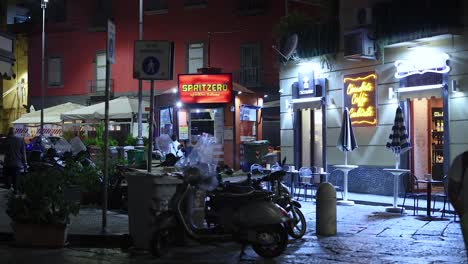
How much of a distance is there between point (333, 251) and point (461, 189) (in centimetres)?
409

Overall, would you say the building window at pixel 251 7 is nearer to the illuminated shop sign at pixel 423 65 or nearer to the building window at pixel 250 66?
the building window at pixel 250 66

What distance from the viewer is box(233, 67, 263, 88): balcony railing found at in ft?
101

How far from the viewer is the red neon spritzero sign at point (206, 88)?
71.5 feet

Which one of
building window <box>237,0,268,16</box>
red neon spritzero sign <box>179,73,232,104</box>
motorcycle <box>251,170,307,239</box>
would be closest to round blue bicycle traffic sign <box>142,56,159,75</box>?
motorcycle <box>251,170,307,239</box>

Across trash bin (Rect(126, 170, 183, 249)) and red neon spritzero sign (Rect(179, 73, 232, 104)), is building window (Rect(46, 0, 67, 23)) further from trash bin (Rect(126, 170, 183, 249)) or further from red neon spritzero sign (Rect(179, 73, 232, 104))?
trash bin (Rect(126, 170, 183, 249))

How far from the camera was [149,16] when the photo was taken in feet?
112

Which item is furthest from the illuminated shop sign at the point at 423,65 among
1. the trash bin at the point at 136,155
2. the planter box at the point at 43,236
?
the planter box at the point at 43,236

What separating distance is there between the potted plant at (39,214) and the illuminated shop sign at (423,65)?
925 centimetres

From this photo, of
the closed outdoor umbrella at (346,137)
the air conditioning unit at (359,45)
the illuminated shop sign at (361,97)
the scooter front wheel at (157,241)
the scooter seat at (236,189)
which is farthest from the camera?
the illuminated shop sign at (361,97)

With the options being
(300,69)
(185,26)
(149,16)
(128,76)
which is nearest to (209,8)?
(185,26)

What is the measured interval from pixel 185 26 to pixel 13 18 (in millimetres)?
15137

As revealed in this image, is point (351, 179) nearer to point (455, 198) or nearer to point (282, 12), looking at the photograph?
point (455, 198)

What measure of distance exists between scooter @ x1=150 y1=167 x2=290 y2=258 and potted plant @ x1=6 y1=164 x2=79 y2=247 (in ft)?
5.90

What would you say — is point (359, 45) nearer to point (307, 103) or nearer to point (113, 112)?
point (307, 103)
